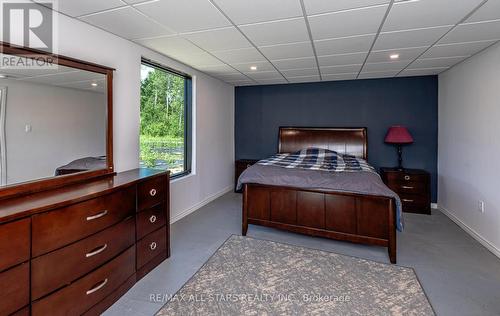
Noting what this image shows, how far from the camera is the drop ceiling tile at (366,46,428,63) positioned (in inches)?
120

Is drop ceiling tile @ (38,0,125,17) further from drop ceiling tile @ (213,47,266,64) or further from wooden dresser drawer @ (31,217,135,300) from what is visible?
wooden dresser drawer @ (31,217,135,300)

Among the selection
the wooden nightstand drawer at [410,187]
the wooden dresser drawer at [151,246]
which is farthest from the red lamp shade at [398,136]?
the wooden dresser drawer at [151,246]

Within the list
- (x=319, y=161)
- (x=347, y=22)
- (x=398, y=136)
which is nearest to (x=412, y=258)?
(x=319, y=161)

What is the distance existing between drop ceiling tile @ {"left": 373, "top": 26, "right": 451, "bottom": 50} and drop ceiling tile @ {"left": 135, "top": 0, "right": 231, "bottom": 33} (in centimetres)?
170

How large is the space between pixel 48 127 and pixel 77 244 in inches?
38.4

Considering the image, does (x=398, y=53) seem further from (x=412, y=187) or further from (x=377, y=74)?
(x=412, y=187)

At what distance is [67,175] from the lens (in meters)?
2.04

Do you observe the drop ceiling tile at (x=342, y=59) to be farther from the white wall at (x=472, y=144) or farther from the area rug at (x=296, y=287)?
the area rug at (x=296, y=287)

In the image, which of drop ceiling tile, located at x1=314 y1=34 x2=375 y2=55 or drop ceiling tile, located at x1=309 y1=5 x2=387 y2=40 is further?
drop ceiling tile, located at x1=314 y1=34 x2=375 y2=55

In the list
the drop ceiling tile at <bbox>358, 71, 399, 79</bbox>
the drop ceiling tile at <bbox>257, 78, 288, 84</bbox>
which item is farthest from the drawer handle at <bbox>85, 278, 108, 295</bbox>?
the drop ceiling tile at <bbox>358, 71, 399, 79</bbox>

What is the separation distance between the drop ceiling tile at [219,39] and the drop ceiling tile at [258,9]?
29 centimetres

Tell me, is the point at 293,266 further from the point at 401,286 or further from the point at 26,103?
the point at 26,103

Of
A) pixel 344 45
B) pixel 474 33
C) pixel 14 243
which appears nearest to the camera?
pixel 14 243

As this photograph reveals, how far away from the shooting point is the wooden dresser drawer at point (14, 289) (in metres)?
1.27
